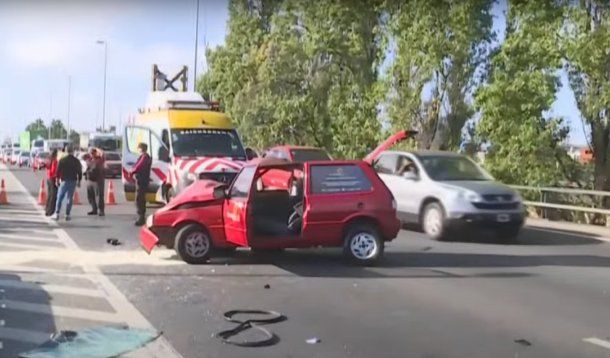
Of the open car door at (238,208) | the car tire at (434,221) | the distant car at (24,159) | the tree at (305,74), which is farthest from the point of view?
the distant car at (24,159)

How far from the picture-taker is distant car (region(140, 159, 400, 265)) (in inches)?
451

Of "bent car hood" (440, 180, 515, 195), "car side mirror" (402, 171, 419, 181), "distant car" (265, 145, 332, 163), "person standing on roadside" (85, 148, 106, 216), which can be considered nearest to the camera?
"bent car hood" (440, 180, 515, 195)

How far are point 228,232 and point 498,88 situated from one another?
43.4ft

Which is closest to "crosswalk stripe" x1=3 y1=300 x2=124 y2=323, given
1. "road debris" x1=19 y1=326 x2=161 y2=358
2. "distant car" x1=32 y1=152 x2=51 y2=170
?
"road debris" x1=19 y1=326 x2=161 y2=358

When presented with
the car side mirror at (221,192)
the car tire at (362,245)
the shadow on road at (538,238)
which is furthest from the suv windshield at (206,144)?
the car tire at (362,245)

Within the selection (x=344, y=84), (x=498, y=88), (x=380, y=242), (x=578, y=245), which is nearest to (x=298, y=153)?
(x=498, y=88)

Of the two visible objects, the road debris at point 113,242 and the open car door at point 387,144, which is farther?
the open car door at point 387,144

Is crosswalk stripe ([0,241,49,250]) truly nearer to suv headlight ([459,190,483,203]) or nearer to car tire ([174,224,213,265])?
car tire ([174,224,213,265])

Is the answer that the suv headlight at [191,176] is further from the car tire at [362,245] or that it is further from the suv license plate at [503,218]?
the car tire at [362,245]

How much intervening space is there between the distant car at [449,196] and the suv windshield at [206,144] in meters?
4.37

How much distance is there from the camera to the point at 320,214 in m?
11.5

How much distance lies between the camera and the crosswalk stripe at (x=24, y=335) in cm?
693

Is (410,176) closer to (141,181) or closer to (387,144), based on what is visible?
(387,144)

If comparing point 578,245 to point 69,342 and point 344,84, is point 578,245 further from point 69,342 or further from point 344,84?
point 344,84
